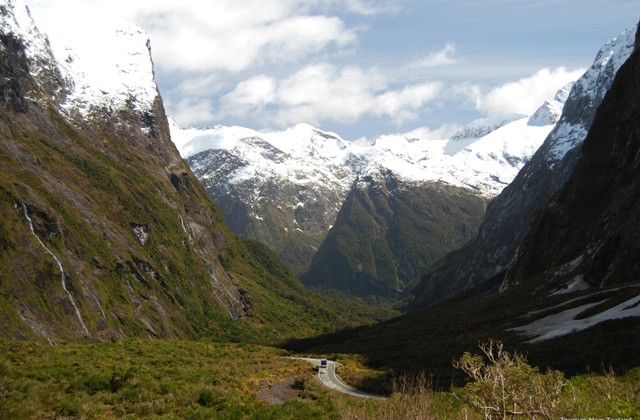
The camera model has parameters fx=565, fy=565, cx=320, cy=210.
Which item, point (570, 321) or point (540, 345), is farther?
point (570, 321)

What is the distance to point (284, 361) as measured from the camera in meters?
59.3

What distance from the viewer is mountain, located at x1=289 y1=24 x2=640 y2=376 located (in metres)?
51.3

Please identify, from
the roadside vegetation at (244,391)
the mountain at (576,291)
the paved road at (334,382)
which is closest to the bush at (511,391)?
the roadside vegetation at (244,391)

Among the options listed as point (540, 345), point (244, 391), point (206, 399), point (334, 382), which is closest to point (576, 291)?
point (540, 345)

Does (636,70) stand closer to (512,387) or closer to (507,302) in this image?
(507,302)

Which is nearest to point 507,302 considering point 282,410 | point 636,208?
point 636,208

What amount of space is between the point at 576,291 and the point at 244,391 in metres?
77.0

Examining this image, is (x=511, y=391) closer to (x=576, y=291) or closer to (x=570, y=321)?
(x=570, y=321)

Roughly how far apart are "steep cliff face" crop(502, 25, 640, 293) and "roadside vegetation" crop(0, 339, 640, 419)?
6956 cm

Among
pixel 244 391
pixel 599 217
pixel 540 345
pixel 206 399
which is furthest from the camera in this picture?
pixel 599 217

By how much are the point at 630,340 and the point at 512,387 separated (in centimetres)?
3221

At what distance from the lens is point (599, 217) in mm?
130250

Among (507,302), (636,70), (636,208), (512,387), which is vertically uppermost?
(636,70)

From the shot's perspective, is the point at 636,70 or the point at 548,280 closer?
the point at 548,280
